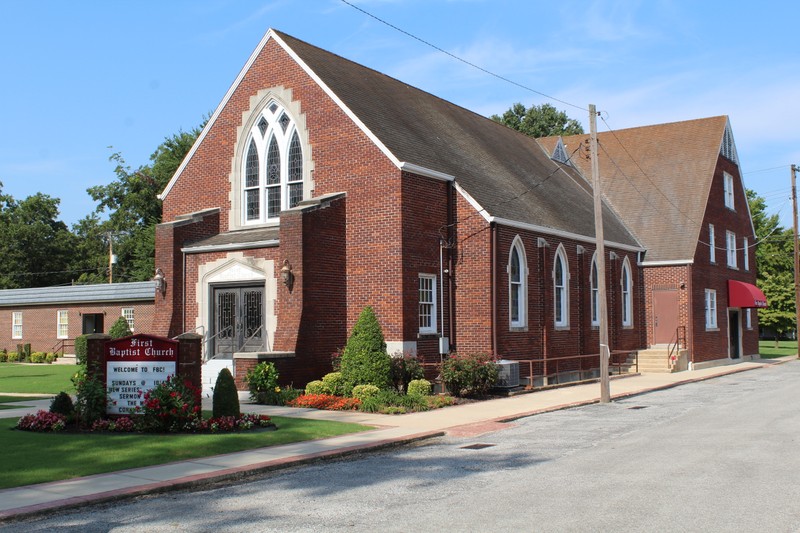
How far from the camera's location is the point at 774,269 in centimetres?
7738

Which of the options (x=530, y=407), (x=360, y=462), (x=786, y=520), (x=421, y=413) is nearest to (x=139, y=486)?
(x=360, y=462)

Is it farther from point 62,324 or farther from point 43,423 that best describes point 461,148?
point 62,324

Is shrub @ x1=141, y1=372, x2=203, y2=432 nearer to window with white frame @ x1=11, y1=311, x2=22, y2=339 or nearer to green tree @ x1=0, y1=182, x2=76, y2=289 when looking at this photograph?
window with white frame @ x1=11, y1=311, x2=22, y2=339

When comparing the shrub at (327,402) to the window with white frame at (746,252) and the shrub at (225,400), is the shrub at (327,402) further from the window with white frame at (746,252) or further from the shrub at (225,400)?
the window with white frame at (746,252)

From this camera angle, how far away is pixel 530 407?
64.3ft

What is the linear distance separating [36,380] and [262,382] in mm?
12160

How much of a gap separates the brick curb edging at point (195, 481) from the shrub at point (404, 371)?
703 cm

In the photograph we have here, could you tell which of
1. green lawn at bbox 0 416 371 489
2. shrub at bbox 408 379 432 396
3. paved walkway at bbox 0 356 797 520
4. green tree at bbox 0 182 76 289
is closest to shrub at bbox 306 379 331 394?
paved walkway at bbox 0 356 797 520

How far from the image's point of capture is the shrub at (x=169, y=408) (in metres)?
14.3

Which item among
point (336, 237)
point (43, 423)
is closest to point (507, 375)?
point (336, 237)

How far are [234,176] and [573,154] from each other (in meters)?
20.8

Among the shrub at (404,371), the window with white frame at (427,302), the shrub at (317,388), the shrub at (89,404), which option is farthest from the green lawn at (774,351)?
the shrub at (89,404)

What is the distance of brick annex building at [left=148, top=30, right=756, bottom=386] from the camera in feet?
74.0

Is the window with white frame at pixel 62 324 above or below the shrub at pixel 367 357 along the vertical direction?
above
